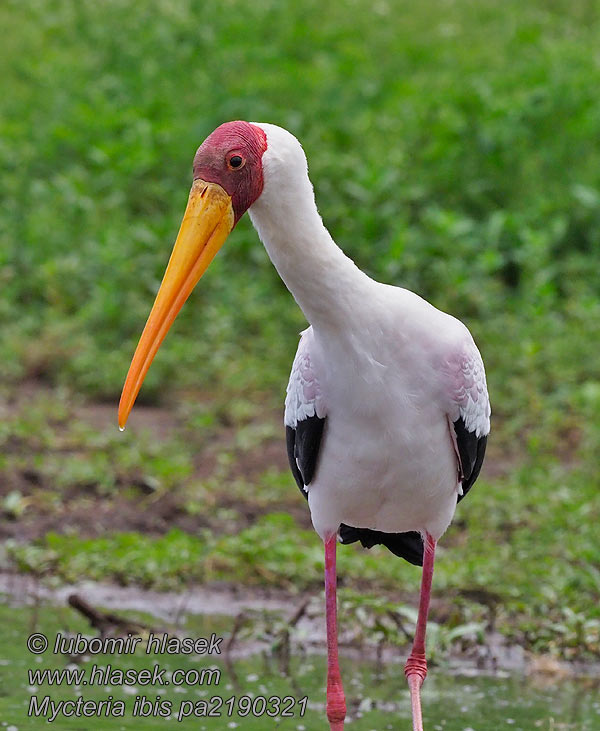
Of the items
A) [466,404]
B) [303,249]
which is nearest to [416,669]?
[466,404]

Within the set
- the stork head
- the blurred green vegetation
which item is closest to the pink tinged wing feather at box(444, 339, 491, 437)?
the stork head

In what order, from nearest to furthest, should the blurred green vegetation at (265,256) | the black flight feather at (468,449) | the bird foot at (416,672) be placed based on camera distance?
the black flight feather at (468,449), the bird foot at (416,672), the blurred green vegetation at (265,256)

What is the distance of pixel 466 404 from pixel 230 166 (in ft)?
3.38

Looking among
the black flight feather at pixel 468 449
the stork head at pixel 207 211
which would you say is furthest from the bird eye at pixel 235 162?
the black flight feather at pixel 468 449

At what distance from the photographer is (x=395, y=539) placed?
461cm

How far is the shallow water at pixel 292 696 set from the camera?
4695mm

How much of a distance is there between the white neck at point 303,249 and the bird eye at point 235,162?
81 millimetres

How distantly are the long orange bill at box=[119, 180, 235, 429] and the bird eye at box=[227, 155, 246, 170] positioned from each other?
0.06 m

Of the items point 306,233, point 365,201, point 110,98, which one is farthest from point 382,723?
point 110,98

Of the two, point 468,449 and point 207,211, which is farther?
point 468,449

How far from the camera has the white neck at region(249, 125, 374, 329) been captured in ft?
11.9

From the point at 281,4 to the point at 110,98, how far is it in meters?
2.45

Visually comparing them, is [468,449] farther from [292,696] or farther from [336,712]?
[292,696]

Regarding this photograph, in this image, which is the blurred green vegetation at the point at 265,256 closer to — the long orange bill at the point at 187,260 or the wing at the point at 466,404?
the wing at the point at 466,404
